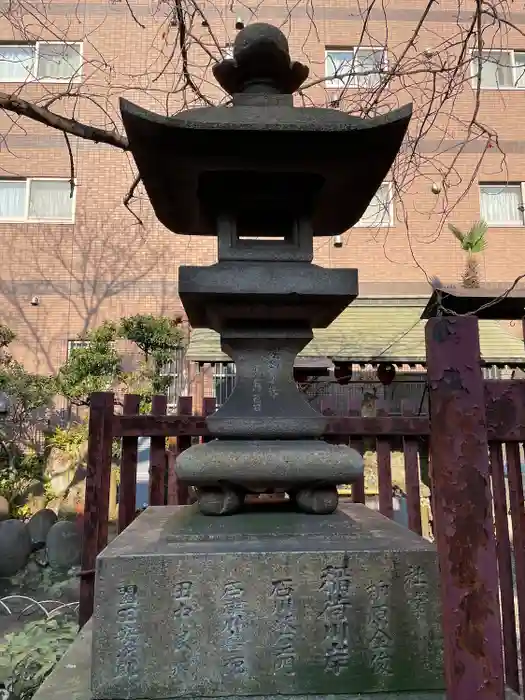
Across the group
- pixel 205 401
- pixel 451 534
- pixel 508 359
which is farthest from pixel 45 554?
pixel 508 359

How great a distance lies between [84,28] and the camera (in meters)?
12.3

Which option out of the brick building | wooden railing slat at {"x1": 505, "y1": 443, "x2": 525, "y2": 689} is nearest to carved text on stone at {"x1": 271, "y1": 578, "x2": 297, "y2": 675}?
wooden railing slat at {"x1": 505, "y1": 443, "x2": 525, "y2": 689}

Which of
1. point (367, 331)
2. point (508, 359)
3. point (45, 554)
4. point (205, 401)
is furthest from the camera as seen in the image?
point (367, 331)

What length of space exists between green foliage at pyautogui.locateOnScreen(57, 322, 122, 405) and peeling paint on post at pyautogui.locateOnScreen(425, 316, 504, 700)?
28.4ft

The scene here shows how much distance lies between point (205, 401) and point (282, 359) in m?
1.74

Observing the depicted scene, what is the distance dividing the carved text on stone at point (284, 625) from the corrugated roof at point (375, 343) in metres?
7.06

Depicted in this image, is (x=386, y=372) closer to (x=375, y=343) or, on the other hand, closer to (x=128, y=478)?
(x=375, y=343)

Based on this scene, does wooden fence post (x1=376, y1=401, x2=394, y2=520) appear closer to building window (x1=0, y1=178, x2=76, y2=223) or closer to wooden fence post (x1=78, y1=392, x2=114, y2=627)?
wooden fence post (x1=78, y1=392, x2=114, y2=627)

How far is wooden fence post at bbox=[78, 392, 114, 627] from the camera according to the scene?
10.9ft

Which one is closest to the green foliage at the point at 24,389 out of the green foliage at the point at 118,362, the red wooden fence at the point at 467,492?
the green foliage at the point at 118,362

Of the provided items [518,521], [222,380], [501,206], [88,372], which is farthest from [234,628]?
[501,206]

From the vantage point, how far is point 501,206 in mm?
13117

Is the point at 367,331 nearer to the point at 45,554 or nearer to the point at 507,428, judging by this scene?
the point at 45,554

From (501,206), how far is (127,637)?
13.8 metres
